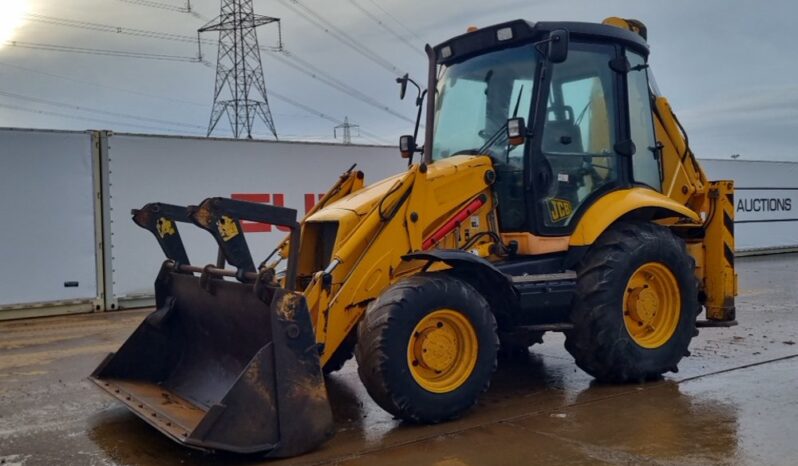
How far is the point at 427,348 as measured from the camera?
485 centimetres

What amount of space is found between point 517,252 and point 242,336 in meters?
2.14

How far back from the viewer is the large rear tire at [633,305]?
5602 millimetres

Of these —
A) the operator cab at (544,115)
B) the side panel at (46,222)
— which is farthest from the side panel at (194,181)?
the operator cab at (544,115)

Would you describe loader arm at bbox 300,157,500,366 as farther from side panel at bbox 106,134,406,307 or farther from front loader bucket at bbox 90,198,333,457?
→ side panel at bbox 106,134,406,307

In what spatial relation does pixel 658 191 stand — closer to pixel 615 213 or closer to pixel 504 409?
pixel 615 213

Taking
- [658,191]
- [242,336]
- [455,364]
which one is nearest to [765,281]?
[658,191]

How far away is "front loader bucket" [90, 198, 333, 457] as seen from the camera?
13.4 feet

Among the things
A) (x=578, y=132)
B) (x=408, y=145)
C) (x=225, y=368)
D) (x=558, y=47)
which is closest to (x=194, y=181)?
(x=408, y=145)

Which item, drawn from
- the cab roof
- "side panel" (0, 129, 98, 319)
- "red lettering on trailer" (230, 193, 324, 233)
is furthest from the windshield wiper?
"side panel" (0, 129, 98, 319)

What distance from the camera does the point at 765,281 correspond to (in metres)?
13.9

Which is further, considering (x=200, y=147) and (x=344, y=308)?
(x=200, y=147)

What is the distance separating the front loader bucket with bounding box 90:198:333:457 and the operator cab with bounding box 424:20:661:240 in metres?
2.15

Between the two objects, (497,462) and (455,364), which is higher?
(455,364)

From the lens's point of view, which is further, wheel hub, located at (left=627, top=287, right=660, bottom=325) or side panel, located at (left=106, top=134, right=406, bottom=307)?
side panel, located at (left=106, top=134, right=406, bottom=307)
